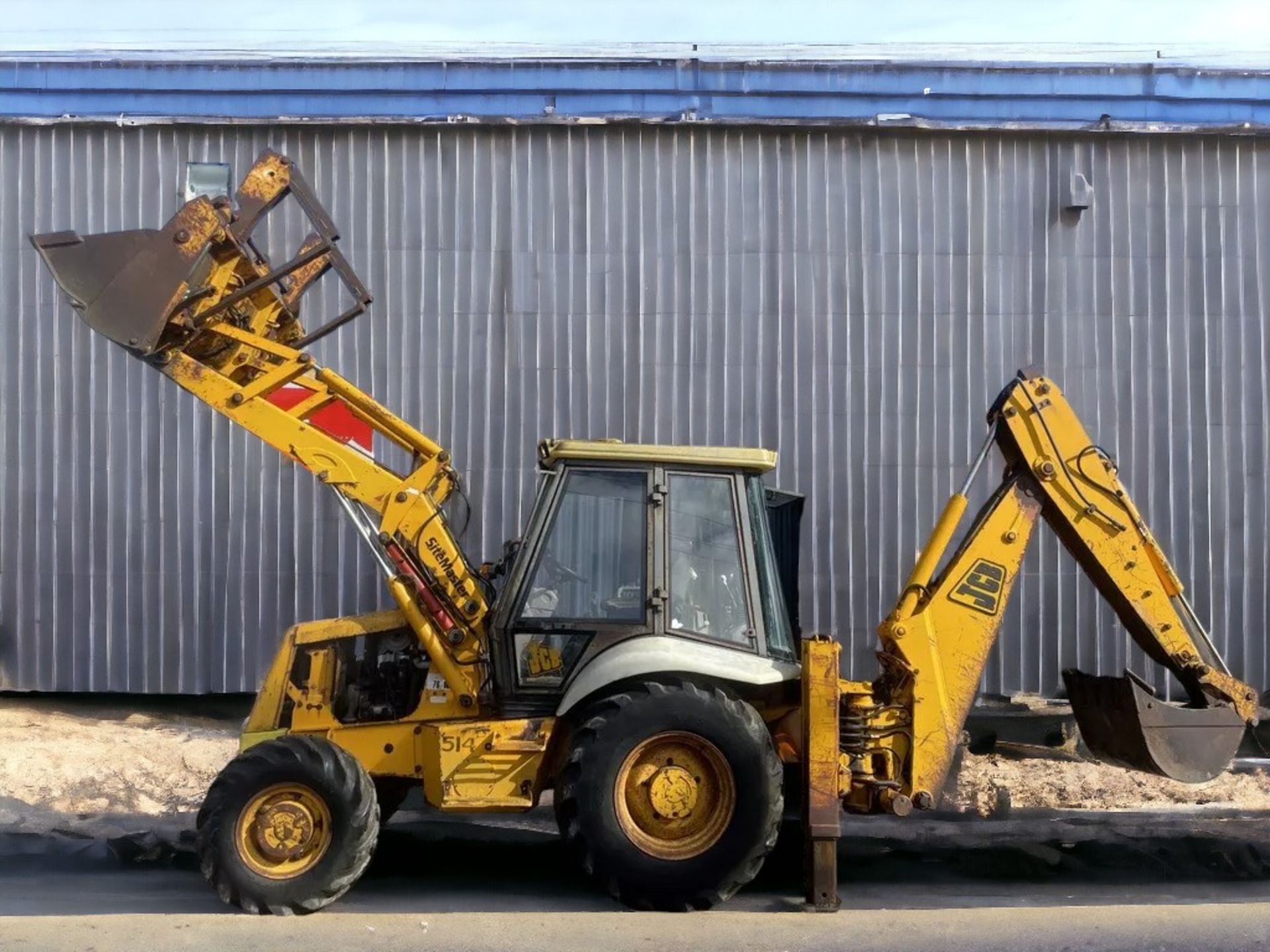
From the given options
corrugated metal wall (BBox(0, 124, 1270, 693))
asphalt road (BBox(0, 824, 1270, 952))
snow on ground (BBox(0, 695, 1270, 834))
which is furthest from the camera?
corrugated metal wall (BBox(0, 124, 1270, 693))

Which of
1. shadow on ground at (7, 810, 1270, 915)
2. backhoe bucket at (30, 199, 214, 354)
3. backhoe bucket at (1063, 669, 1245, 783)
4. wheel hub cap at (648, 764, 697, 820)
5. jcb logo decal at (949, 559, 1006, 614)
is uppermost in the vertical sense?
backhoe bucket at (30, 199, 214, 354)

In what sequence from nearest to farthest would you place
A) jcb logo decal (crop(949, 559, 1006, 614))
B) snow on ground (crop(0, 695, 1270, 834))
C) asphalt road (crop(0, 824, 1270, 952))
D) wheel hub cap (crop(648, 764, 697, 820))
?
1. asphalt road (crop(0, 824, 1270, 952))
2. wheel hub cap (crop(648, 764, 697, 820))
3. jcb logo decal (crop(949, 559, 1006, 614))
4. snow on ground (crop(0, 695, 1270, 834))

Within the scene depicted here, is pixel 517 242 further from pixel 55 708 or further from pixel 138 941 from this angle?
pixel 138 941

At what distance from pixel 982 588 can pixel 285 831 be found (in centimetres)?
392

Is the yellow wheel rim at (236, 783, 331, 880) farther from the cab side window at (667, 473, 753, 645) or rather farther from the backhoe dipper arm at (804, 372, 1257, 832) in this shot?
the backhoe dipper arm at (804, 372, 1257, 832)

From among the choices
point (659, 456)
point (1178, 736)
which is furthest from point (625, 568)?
point (1178, 736)

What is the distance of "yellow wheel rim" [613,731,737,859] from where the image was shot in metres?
7.18

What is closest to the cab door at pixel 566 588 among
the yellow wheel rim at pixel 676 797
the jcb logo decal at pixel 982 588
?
the yellow wheel rim at pixel 676 797

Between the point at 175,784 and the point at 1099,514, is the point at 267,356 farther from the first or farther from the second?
the point at 1099,514

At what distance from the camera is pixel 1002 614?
7.84 metres

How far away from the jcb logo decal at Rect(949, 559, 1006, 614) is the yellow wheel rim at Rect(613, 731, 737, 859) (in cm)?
170

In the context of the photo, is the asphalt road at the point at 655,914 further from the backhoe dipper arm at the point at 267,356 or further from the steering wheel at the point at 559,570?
the steering wheel at the point at 559,570

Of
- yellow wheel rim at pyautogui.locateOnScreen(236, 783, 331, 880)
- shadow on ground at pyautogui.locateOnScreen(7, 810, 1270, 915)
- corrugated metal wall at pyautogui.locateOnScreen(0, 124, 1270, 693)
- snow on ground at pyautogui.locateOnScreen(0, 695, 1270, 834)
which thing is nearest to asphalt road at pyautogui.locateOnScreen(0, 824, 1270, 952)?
shadow on ground at pyautogui.locateOnScreen(7, 810, 1270, 915)

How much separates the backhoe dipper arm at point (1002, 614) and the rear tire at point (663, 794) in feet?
2.31
